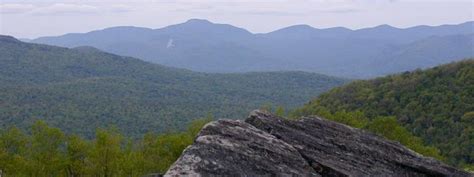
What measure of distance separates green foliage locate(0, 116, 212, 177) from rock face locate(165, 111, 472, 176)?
2252 centimetres

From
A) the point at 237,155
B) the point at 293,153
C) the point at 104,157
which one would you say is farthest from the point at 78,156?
the point at 237,155

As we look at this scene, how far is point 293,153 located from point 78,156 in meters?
32.1

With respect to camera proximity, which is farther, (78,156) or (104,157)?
(78,156)

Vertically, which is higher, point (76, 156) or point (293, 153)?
point (293, 153)

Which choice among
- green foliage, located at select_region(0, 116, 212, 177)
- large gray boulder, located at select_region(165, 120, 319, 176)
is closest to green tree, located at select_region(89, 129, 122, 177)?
green foliage, located at select_region(0, 116, 212, 177)

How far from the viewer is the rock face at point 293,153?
63.0 ft

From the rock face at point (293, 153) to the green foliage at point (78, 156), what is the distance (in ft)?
73.9

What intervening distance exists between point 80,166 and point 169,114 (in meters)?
107

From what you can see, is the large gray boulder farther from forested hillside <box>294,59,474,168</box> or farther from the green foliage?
→ forested hillside <box>294,59,474,168</box>

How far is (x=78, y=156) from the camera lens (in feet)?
161

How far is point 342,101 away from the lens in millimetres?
102562

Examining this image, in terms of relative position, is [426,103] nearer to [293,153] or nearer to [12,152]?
[12,152]

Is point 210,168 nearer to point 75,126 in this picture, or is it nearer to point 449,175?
point 449,175

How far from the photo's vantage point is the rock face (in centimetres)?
1919
